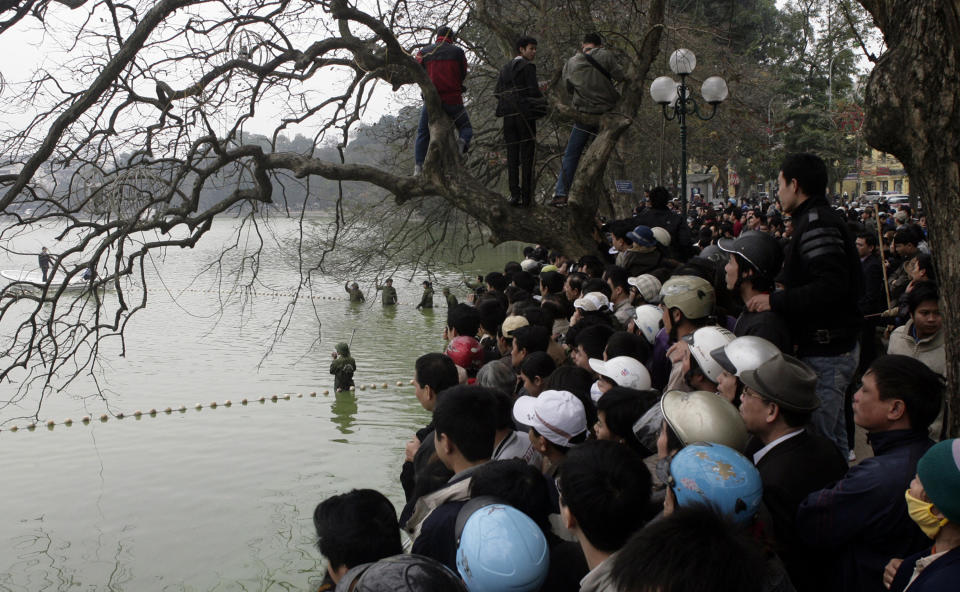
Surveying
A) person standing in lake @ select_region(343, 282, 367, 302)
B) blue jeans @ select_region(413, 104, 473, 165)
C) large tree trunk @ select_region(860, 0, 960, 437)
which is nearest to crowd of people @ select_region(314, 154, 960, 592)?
large tree trunk @ select_region(860, 0, 960, 437)

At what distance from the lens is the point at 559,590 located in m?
2.73

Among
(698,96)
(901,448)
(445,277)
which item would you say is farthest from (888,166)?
(901,448)

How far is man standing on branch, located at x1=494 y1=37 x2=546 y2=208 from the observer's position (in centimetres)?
790

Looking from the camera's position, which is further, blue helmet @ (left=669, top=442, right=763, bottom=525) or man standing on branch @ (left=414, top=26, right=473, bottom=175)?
man standing on branch @ (left=414, top=26, right=473, bottom=175)

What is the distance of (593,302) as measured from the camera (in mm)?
6223

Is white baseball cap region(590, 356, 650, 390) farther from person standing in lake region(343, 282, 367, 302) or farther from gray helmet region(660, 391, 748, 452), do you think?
person standing in lake region(343, 282, 367, 302)

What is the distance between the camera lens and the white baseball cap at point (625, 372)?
4.22 m

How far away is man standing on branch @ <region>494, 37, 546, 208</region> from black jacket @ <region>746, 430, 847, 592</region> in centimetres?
543

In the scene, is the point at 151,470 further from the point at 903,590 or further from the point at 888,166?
the point at 888,166

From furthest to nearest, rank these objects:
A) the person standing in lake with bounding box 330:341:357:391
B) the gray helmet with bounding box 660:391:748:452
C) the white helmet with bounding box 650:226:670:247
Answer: the person standing in lake with bounding box 330:341:357:391 < the white helmet with bounding box 650:226:670:247 < the gray helmet with bounding box 660:391:748:452

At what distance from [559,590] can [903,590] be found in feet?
3.36

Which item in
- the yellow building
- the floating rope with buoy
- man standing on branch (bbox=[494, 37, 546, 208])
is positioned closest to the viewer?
man standing on branch (bbox=[494, 37, 546, 208])

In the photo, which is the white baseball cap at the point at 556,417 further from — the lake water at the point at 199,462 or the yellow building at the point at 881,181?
the yellow building at the point at 881,181

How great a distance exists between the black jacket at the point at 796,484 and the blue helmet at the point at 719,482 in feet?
0.95
